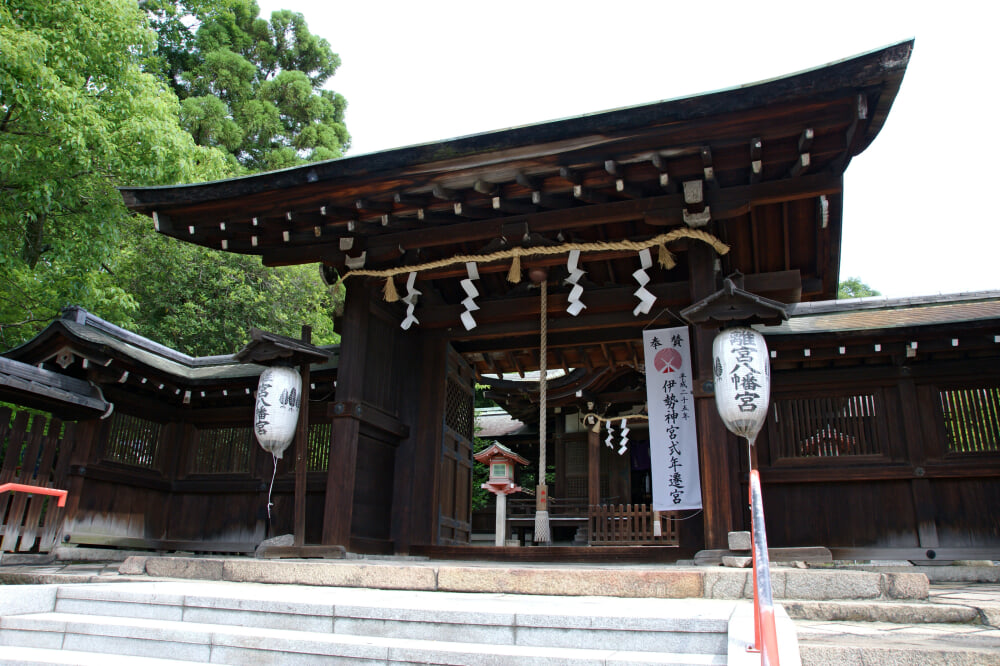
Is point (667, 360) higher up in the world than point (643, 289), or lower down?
lower down

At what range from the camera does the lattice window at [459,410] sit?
9160mm

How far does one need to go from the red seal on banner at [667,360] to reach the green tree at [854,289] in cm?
2944

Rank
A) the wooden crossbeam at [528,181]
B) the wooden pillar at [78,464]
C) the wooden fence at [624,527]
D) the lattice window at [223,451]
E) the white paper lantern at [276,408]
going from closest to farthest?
1. the wooden crossbeam at [528,181]
2. the white paper lantern at [276,408]
3. the wooden pillar at [78,464]
4. the lattice window at [223,451]
5. the wooden fence at [624,527]

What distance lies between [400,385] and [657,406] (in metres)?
3.15

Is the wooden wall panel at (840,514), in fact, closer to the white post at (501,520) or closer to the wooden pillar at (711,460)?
the wooden pillar at (711,460)

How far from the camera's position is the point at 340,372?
7453mm

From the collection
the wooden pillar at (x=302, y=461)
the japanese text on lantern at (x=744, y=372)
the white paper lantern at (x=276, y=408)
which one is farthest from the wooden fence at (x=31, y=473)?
the japanese text on lantern at (x=744, y=372)

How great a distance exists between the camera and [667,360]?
7891mm

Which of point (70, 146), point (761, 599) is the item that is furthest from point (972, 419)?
point (70, 146)

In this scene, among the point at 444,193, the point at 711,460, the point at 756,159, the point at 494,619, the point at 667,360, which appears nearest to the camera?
Result: the point at 494,619

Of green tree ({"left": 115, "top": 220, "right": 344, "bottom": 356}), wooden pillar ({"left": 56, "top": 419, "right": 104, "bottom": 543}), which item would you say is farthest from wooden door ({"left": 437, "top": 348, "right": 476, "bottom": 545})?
green tree ({"left": 115, "top": 220, "right": 344, "bottom": 356})

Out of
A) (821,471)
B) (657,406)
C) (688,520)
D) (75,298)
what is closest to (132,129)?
(75,298)

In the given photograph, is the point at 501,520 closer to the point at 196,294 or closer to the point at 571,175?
the point at 571,175

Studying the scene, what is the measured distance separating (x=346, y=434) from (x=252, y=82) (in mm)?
21195
